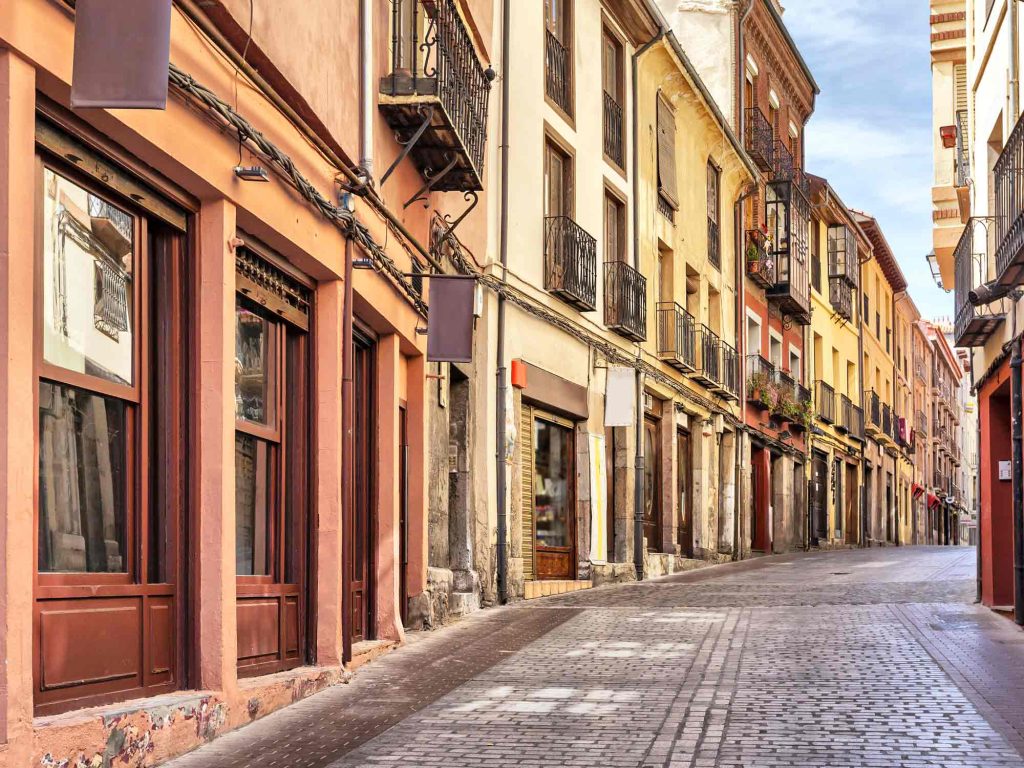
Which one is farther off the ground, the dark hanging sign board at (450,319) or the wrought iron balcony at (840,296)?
the wrought iron balcony at (840,296)

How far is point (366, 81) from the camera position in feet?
35.3

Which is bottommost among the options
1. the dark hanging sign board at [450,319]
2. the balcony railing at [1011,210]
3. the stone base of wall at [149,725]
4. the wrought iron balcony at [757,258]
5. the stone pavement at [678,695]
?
the stone pavement at [678,695]

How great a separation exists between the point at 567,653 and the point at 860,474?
32044 millimetres

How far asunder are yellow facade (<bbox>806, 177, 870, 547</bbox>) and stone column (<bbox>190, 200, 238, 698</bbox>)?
27.8 meters

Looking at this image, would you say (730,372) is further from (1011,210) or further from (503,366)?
(1011,210)

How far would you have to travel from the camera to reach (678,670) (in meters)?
9.84

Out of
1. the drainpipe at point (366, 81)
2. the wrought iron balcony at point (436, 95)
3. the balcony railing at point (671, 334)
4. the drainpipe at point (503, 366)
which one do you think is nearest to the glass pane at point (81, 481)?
the drainpipe at point (366, 81)

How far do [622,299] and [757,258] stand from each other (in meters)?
9.26

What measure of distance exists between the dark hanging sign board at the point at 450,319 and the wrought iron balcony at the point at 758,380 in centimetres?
1697

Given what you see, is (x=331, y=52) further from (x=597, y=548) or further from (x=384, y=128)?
(x=597, y=548)

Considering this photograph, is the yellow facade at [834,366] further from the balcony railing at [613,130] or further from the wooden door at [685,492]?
the balcony railing at [613,130]

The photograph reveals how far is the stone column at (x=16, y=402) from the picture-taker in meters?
5.46

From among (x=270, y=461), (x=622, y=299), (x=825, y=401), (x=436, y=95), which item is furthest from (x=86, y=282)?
(x=825, y=401)

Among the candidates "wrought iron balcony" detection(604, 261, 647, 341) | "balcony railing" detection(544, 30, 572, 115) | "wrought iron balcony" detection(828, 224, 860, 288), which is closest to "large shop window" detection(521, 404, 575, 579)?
"wrought iron balcony" detection(604, 261, 647, 341)
